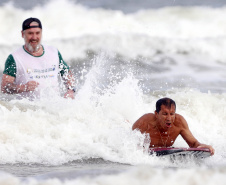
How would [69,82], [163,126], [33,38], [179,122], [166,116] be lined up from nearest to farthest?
[166,116]
[163,126]
[179,122]
[33,38]
[69,82]

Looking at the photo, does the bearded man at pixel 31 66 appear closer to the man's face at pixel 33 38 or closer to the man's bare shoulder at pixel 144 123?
the man's face at pixel 33 38

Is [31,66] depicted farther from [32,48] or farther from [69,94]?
[69,94]

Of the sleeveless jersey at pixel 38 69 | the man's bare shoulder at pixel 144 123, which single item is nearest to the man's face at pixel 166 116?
the man's bare shoulder at pixel 144 123

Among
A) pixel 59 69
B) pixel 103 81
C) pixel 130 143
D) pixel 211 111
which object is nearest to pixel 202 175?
pixel 130 143

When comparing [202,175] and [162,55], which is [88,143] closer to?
[202,175]

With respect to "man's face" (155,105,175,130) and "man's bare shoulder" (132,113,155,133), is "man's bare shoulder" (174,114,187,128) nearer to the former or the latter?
"man's face" (155,105,175,130)

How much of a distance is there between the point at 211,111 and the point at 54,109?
4588 mm

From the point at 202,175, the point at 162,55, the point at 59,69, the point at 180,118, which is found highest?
the point at 162,55

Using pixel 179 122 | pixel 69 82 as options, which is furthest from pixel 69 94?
pixel 179 122

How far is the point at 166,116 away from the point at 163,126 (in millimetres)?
212

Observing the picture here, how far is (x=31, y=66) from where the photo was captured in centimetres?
686

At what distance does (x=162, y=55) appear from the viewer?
23.3 m

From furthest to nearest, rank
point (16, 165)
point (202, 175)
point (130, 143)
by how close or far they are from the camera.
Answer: point (130, 143), point (16, 165), point (202, 175)

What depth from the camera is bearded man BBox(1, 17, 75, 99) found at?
22.2ft
